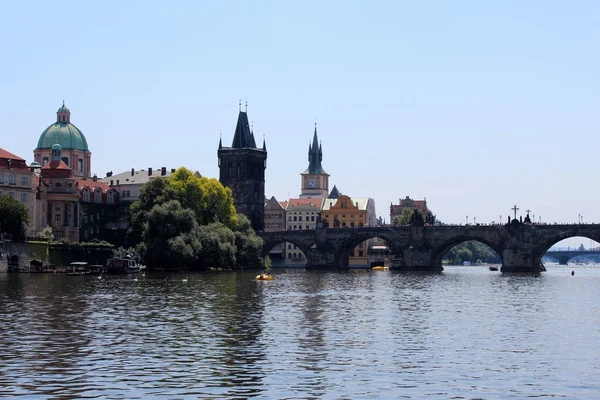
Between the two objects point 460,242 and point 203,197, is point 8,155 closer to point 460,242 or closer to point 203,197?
point 203,197

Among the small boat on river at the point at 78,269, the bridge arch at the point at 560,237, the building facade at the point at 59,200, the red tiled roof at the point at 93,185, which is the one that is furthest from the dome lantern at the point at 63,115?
the bridge arch at the point at 560,237

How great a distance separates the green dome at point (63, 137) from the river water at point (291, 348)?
11651cm

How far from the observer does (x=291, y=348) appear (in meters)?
43.8

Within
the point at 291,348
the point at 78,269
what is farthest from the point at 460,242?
the point at 291,348

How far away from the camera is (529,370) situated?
38062mm

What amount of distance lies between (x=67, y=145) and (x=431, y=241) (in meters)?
72.6

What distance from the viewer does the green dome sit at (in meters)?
190

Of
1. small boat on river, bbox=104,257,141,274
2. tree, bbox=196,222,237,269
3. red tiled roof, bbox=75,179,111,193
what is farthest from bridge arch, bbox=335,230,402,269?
small boat on river, bbox=104,257,141,274

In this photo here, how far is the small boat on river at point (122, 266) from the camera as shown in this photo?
416ft

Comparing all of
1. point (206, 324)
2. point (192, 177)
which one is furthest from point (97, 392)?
point (192, 177)

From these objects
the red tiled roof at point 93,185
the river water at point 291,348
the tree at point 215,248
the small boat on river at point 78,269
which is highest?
the red tiled roof at point 93,185

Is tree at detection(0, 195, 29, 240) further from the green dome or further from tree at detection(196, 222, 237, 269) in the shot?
the green dome

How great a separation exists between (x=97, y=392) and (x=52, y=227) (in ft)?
408

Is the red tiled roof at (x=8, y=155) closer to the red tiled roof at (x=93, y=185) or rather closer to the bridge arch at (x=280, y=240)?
the red tiled roof at (x=93, y=185)
